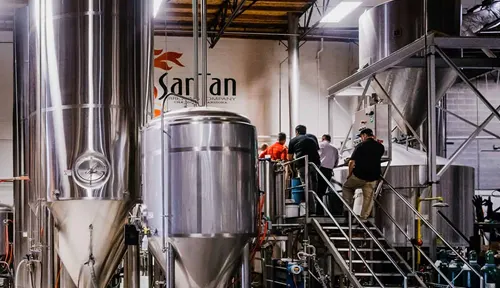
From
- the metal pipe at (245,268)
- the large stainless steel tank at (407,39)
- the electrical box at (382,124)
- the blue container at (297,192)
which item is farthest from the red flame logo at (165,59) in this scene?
the metal pipe at (245,268)

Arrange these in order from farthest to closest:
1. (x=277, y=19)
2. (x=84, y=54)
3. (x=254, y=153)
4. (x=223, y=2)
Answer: (x=277, y=19)
(x=223, y=2)
(x=84, y=54)
(x=254, y=153)

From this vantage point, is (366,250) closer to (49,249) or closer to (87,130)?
(49,249)

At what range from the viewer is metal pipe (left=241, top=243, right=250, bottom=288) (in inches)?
240

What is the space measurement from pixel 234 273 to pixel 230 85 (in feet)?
44.1

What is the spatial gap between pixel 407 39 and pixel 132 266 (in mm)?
5879

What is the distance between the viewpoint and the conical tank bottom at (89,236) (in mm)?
6578

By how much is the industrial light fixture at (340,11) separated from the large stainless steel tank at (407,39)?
4.48 metres

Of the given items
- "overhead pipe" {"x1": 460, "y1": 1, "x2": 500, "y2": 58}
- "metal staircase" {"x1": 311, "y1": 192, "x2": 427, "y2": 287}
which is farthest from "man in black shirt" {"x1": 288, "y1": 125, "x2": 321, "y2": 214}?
"overhead pipe" {"x1": 460, "y1": 1, "x2": 500, "y2": 58}

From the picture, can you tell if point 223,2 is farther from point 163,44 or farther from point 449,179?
point 449,179

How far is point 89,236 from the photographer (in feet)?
21.6

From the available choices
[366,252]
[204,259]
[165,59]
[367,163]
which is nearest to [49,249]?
[204,259]

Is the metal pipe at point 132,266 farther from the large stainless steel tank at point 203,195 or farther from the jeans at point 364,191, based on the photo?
the jeans at point 364,191

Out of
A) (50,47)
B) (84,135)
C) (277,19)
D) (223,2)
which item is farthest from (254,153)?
(277,19)

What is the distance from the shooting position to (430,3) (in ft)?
34.5
